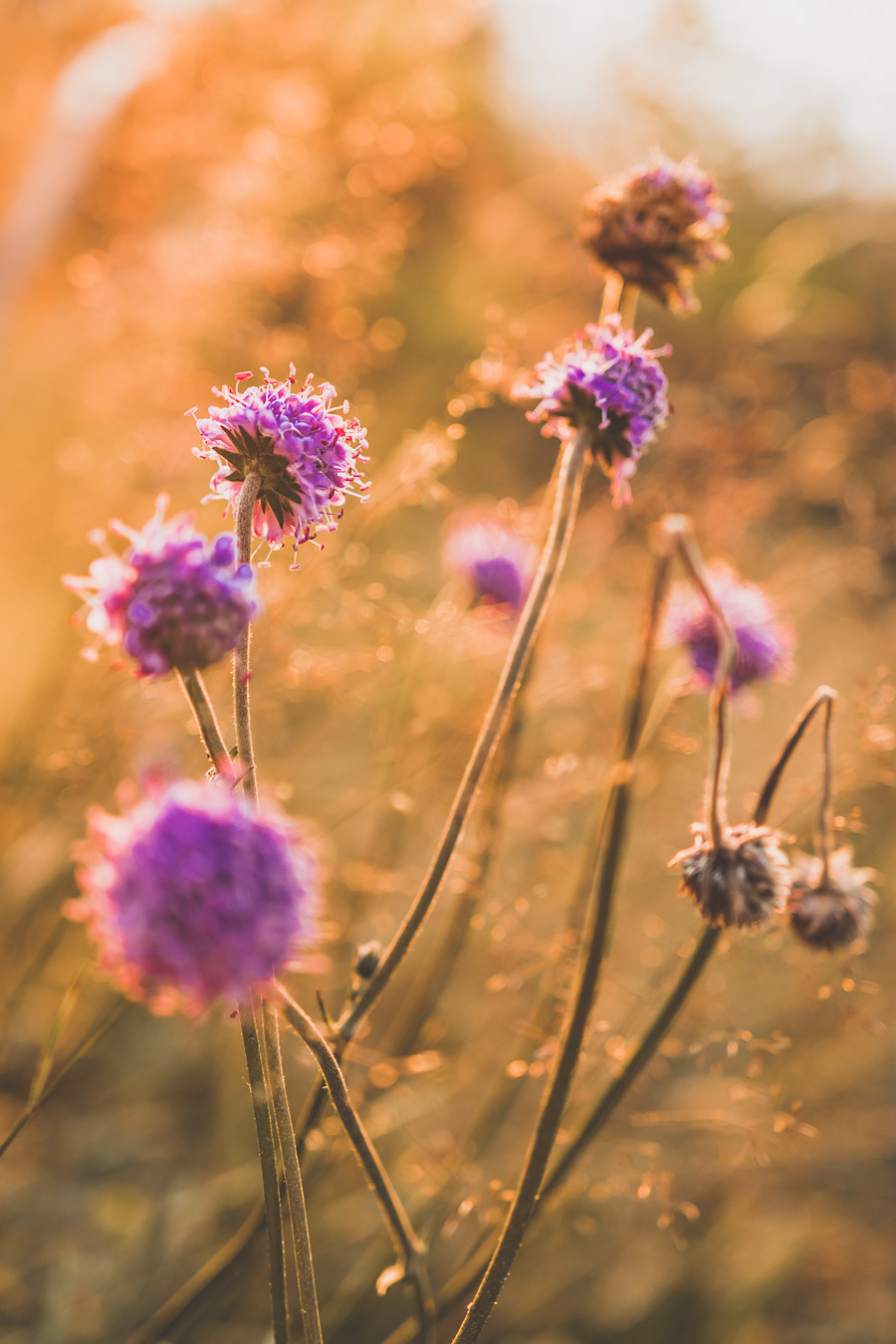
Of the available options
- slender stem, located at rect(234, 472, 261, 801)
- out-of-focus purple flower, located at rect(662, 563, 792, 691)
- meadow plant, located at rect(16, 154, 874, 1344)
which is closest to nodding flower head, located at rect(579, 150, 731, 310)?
meadow plant, located at rect(16, 154, 874, 1344)

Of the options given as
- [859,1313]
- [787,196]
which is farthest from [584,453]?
[787,196]

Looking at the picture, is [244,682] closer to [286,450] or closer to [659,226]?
[286,450]

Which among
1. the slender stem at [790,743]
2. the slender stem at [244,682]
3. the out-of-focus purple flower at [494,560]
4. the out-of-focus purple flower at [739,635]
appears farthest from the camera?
the out-of-focus purple flower at [494,560]

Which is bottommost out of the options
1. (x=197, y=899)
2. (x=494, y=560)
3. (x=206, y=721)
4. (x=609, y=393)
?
(x=197, y=899)

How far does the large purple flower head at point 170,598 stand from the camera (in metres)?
0.48

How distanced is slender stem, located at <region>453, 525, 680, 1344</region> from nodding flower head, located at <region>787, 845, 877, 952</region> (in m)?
0.16

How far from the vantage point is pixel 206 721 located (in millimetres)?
491

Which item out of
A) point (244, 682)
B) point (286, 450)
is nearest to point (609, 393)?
point (286, 450)

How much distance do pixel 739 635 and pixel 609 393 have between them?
44 centimetres

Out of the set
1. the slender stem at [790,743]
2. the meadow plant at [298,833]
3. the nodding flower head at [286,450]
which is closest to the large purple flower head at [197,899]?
the meadow plant at [298,833]

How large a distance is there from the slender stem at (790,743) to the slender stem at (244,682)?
0.37 meters

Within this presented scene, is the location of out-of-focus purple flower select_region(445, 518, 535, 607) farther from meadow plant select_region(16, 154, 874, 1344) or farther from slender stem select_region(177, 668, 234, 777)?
slender stem select_region(177, 668, 234, 777)

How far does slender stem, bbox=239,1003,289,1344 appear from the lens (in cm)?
52

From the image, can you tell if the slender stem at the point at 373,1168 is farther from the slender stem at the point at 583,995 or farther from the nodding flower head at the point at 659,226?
the nodding flower head at the point at 659,226
